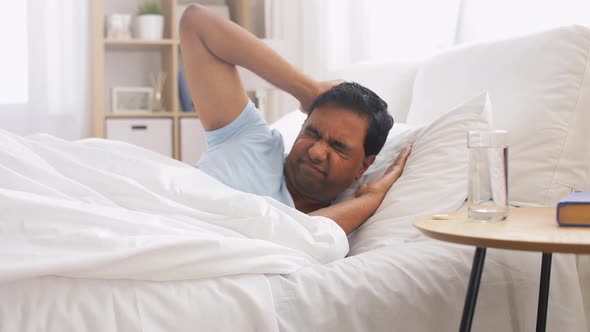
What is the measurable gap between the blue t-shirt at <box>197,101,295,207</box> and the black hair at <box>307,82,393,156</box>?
0.44 ft

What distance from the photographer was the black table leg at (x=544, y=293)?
3.90 feet

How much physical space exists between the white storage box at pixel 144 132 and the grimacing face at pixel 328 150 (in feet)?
6.66

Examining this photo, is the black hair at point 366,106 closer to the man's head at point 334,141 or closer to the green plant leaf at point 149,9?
the man's head at point 334,141

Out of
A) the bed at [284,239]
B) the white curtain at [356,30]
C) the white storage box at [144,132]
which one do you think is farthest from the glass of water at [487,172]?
the white storage box at [144,132]

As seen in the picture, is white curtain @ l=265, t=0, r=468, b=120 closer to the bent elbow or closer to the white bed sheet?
the bent elbow

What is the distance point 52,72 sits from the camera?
3.63m

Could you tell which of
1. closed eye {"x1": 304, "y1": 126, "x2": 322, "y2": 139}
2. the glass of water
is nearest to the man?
closed eye {"x1": 304, "y1": 126, "x2": 322, "y2": 139}

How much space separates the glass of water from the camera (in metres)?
1.13

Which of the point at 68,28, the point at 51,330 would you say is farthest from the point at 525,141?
the point at 68,28

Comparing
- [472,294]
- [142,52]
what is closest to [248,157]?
[472,294]

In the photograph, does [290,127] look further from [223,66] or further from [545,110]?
[545,110]

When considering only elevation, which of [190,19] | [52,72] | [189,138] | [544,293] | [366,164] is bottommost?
[189,138]

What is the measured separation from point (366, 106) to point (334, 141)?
0.40 feet

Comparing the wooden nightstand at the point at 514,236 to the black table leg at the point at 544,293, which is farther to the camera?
the black table leg at the point at 544,293
